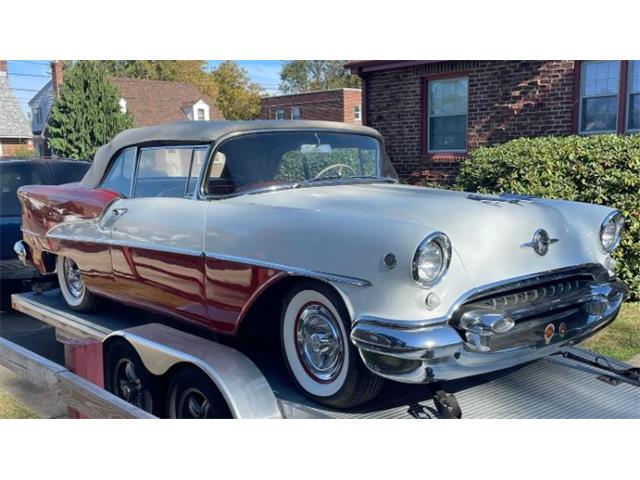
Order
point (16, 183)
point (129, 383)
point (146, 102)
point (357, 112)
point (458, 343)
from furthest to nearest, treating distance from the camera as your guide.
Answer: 1. point (357, 112)
2. point (16, 183)
3. point (146, 102)
4. point (129, 383)
5. point (458, 343)

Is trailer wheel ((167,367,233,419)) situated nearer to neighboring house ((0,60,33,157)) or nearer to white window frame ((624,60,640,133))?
neighboring house ((0,60,33,157))

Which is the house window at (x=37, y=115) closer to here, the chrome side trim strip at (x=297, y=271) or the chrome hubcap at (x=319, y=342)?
the chrome side trim strip at (x=297, y=271)

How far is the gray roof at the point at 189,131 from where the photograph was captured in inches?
147

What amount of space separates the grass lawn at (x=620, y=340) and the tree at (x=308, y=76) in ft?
11.0

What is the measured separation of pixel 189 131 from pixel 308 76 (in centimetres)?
312

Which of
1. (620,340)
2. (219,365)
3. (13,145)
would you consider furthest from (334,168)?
(13,145)

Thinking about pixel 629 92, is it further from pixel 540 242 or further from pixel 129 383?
pixel 129 383

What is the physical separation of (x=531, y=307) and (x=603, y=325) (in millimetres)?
638

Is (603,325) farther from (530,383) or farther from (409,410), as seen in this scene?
(409,410)

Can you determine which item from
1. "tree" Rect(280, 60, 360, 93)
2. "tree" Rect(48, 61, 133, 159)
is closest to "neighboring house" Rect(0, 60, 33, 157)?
"tree" Rect(48, 61, 133, 159)

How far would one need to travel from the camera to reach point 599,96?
8.60 m

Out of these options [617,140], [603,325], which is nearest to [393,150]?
[617,140]

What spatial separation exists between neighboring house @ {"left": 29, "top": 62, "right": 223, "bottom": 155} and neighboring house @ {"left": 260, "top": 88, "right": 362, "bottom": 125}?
65 cm

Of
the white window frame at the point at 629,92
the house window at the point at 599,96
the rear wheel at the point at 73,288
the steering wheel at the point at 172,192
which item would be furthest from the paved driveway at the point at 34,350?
the white window frame at the point at 629,92
